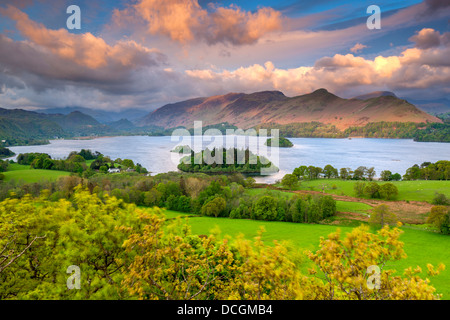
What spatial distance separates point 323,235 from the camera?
25797 mm

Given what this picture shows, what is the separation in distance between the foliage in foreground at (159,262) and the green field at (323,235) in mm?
9058

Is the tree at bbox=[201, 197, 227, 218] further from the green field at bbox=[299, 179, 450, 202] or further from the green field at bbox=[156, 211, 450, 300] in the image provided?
the green field at bbox=[299, 179, 450, 202]

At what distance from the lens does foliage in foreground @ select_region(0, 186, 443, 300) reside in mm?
5148

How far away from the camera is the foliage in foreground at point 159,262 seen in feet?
16.9

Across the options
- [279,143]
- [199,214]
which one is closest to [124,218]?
[199,214]

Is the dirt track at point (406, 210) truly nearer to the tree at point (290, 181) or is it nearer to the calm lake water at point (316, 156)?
the tree at point (290, 181)

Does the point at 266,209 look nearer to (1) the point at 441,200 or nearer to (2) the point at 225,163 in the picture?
(1) the point at 441,200

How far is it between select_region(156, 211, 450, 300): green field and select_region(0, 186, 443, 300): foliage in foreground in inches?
357

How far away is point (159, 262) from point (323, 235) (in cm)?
2388
